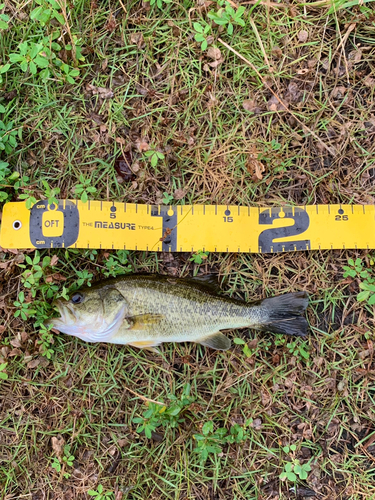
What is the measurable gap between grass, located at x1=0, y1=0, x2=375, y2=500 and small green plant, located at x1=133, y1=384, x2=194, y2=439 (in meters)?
0.09

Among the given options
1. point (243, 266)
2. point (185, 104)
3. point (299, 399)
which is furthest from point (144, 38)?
point (299, 399)

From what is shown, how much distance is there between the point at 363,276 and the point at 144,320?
209 centimetres

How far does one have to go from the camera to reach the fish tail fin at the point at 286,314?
134 inches

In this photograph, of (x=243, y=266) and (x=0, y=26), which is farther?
(x=243, y=266)

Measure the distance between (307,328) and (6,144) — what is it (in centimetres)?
340

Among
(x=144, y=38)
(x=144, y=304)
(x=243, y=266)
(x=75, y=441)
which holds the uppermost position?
(x=144, y=38)

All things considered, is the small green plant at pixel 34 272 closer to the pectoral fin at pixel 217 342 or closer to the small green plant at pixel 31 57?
the pectoral fin at pixel 217 342

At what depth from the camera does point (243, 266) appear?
3660 millimetres

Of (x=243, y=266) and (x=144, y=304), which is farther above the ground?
(x=243, y=266)

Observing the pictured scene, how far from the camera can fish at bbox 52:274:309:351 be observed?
3301 millimetres

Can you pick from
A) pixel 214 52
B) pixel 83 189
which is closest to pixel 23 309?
pixel 83 189

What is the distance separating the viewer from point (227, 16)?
3561 mm

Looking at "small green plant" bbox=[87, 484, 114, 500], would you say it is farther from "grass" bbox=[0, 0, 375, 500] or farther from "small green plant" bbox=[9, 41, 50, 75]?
"small green plant" bbox=[9, 41, 50, 75]

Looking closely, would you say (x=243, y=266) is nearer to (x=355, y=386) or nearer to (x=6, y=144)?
(x=355, y=386)
